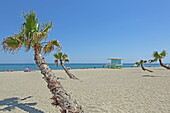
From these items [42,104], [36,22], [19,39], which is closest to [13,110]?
[42,104]

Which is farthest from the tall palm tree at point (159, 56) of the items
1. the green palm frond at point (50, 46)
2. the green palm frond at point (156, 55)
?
the green palm frond at point (50, 46)

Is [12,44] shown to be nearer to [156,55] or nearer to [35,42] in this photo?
[35,42]

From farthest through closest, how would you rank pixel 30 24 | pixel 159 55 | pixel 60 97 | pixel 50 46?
1. pixel 159 55
2. pixel 50 46
3. pixel 30 24
4. pixel 60 97

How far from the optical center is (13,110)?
232 inches

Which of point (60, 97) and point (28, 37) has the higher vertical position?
point (28, 37)

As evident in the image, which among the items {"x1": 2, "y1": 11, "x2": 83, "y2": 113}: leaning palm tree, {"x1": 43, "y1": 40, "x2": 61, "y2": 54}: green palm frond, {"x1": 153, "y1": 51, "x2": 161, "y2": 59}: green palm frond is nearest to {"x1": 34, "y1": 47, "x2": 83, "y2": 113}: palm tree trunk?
{"x1": 2, "y1": 11, "x2": 83, "y2": 113}: leaning palm tree

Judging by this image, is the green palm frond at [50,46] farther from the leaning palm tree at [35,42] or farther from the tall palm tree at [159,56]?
the tall palm tree at [159,56]

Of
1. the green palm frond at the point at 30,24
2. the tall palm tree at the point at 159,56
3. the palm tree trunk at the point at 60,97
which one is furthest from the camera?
the tall palm tree at the point at 159,56

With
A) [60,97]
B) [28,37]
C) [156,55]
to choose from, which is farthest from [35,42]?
[156,55]

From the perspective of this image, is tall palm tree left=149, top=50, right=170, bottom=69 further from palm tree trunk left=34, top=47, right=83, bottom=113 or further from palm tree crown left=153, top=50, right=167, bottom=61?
palm tree trunk left=34, top=47, right=83, bottom=113

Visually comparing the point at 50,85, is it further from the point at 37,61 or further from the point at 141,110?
the point at 141,110

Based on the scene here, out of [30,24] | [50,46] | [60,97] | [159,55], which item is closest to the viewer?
[60,97]

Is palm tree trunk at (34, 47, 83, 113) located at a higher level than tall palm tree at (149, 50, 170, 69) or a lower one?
lower

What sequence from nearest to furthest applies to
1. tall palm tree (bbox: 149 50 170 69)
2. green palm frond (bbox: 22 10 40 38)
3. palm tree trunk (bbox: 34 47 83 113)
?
palm tree trunk (bbox: 34 47 83 113)
green palm frond (bbox: 22 10 40 38)
tall palm tree (bbox: 149 50 170 69)
